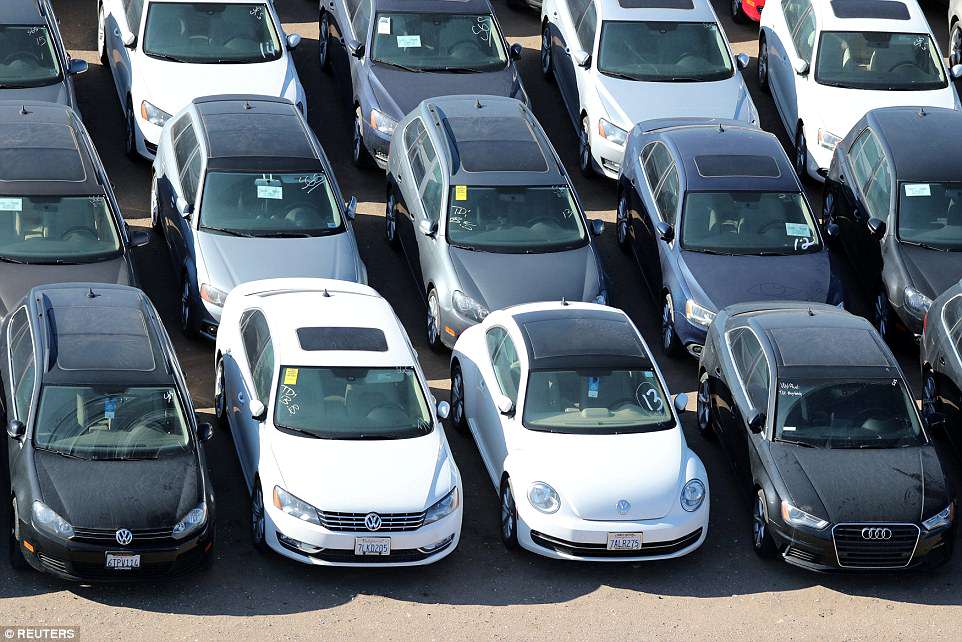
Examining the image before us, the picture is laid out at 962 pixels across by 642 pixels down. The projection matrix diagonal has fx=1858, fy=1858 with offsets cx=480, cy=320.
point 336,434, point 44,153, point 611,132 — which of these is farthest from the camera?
point 611,132

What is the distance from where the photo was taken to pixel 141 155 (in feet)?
69.2

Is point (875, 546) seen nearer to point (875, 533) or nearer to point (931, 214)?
point (875, 533)

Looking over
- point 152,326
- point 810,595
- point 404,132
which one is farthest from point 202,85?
point 810,595

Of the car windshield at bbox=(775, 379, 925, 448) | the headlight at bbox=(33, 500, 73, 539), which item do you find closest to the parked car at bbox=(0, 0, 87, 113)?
the headlight at bbox=(33, 500, 73, 539)

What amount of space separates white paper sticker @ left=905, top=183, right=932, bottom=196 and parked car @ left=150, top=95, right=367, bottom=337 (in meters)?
5.71

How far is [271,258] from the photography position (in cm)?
1794

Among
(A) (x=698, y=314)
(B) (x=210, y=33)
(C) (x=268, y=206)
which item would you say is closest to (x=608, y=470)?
(A) (x=698, y=314)

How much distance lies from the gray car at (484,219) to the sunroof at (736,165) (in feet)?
4.12

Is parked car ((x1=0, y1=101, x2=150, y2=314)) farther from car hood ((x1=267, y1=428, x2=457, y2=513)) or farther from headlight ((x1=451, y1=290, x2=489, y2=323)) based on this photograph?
car hood ((x1=267, y1=428, x2=457, y2=513))

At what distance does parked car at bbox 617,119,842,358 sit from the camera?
18.3 metres

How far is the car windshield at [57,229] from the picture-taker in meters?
17.4

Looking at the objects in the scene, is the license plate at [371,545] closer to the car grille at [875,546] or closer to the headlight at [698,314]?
the car grille at [875,546]

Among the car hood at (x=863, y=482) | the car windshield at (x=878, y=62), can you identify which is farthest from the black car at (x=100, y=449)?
the car windshield at (x=878, y=62)

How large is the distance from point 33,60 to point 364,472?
8.70m
